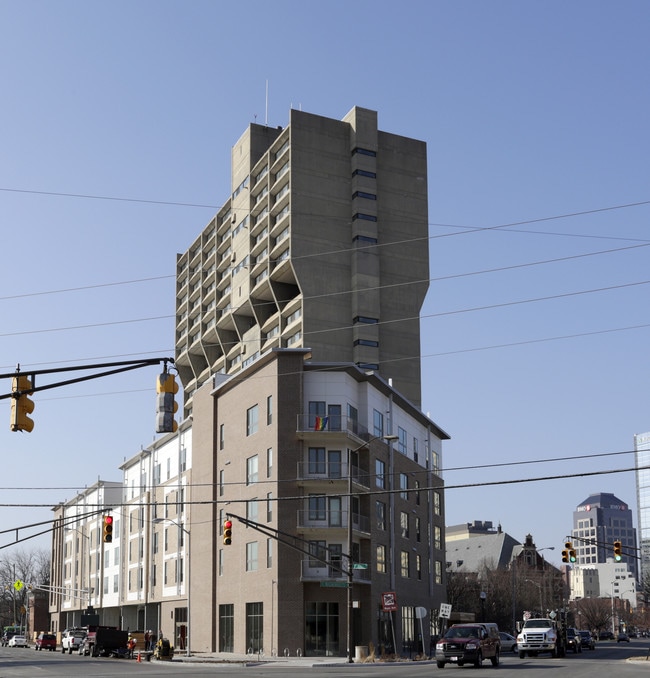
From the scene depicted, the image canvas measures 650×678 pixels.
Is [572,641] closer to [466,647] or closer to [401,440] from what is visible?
[401,440]

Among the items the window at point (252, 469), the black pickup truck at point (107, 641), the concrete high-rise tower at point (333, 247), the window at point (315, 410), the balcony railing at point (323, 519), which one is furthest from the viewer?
the concrete high-rise tower at point (333, 247)

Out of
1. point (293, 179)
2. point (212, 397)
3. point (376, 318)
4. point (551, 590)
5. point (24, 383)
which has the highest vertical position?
point (293, 179)

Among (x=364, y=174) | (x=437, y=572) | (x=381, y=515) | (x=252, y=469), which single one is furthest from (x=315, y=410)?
(x=364, y=174)

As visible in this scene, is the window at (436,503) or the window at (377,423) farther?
the window at (436,503)

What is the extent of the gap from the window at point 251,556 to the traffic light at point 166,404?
4551cm

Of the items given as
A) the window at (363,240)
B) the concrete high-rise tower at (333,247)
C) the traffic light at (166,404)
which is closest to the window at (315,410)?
the concrete high-rise tower at (333,247)

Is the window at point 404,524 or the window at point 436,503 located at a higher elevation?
the window at point 436,503

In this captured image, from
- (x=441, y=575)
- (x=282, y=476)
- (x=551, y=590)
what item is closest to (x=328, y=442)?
(x=282, y=476)

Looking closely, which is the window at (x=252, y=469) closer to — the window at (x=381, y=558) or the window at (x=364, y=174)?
the window at (x=381, y=558)

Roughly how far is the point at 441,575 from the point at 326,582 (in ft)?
88.1

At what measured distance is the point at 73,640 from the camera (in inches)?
3334

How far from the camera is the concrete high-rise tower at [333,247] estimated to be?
94.3 m

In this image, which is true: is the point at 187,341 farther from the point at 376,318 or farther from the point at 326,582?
the point at 326,582

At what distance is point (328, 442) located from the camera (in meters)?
64.7
